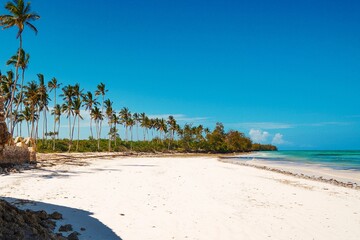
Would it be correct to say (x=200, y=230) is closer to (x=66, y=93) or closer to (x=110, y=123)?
(x=66, y=93)

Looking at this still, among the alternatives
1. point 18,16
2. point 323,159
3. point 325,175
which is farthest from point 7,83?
point 323,159

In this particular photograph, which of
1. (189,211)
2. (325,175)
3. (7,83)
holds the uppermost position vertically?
(7,83)

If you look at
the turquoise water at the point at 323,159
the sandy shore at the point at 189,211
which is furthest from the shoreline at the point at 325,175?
the sandy shore at the point at 189,211

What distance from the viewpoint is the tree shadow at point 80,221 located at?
23.3 feet

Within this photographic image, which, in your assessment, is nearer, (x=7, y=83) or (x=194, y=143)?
(x=7, y=83)

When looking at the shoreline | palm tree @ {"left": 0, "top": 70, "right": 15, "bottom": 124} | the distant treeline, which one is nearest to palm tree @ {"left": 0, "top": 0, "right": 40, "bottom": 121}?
palm tree @ {"left": 0, "top": 70, "right": 15, "bottom": 124}

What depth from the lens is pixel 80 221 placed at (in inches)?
316

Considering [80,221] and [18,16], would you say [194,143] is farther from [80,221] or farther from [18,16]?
[80,221]

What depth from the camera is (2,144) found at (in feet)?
30.5

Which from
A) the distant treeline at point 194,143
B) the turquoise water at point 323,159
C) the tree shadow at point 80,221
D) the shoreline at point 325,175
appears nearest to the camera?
the tree shadow at point 80,221

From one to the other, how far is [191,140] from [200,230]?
354ft

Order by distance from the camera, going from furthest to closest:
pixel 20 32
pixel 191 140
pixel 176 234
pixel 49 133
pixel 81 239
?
pixel 191 140, pixel 49 133, pixel 20 32, pixel 176 234, pixel 81 239

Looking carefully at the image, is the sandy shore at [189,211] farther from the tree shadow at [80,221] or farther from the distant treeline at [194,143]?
the distant treeline at [194,143]

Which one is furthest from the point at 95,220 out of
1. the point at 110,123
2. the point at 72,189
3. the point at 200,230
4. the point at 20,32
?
the point at 110,123
